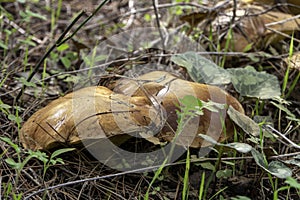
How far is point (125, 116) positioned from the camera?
151cm

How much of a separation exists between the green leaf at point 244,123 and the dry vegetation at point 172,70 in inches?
2.5

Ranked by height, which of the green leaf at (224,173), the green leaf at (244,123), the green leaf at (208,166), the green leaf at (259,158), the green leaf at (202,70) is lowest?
the green leaf at (224,173)

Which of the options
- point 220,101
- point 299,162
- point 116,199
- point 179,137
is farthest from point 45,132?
point 299,162

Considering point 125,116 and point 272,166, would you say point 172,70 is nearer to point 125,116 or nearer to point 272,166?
point 125,116

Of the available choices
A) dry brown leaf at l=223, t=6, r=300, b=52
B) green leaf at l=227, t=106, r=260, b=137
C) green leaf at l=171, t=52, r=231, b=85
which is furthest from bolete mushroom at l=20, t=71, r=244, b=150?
dry brown leaf at l=223, t=6, r=300, b=52

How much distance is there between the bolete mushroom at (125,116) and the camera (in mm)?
1511

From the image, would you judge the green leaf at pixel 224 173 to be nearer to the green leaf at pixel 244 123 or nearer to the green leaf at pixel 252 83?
Answer: the green leaf at pixel 244 123

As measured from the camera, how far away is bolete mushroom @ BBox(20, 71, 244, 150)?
1.51m

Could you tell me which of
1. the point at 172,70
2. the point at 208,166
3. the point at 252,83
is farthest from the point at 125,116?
the point at 172,70

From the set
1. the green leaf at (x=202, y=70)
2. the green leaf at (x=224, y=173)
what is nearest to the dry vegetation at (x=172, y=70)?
the green leaf at (x=224, y=173)

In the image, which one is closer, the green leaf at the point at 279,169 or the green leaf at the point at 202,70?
the green leaf at the point at 279,169

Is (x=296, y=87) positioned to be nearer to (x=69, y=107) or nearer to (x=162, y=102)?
(x=162, y=102)

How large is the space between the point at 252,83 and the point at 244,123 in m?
0.40

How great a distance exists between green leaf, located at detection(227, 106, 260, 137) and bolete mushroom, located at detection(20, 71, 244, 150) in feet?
0.21
